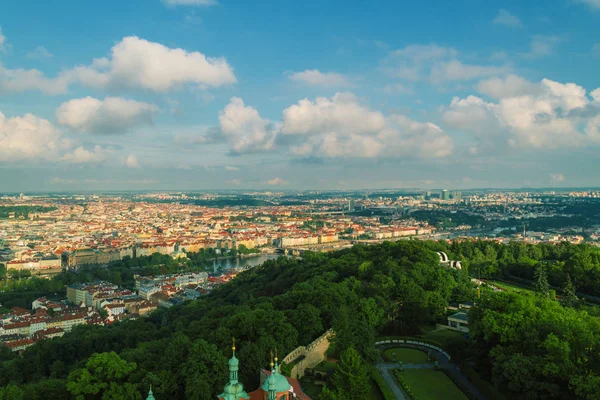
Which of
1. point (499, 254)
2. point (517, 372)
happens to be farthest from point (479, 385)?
point (499, 254)

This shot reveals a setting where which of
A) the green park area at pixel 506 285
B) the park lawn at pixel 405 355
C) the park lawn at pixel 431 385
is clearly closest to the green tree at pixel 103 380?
the park lawn at pixel 431 385

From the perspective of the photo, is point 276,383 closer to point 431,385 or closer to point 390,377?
point 390,377

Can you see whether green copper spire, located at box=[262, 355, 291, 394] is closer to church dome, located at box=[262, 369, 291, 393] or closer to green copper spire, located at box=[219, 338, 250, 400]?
church dome, located at box=[262, 369, 291, 393]

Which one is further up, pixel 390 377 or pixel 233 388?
pixel 233 388

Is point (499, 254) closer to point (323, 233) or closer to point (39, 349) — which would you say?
point (39, 349)

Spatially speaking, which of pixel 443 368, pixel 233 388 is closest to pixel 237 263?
pixel 443 368

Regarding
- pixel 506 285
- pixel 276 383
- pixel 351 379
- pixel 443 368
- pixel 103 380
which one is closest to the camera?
pixel 276 383
